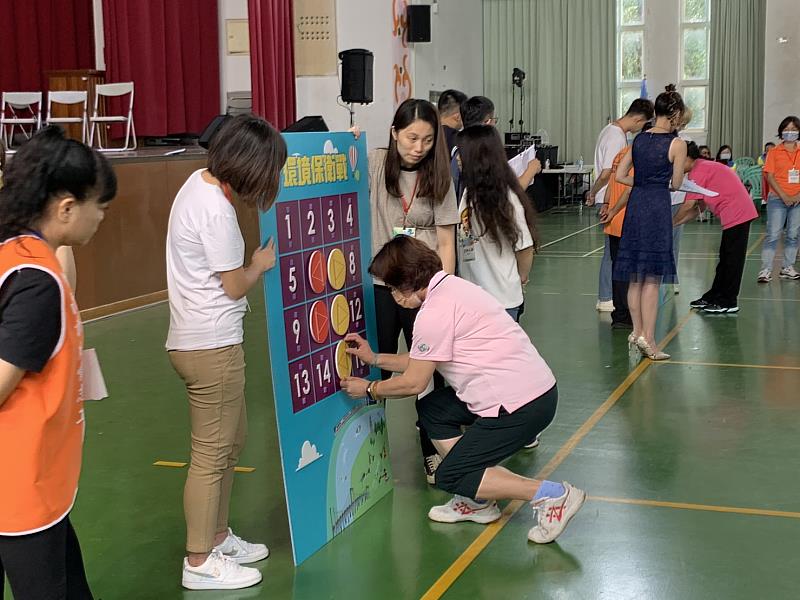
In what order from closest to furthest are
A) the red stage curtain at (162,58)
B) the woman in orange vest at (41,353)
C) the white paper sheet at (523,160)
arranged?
the woman in orange vest at (41,353), the white paper sheet at (523,160), the red stage curtain at (162,58)

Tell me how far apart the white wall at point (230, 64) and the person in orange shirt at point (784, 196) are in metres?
A: 7.31

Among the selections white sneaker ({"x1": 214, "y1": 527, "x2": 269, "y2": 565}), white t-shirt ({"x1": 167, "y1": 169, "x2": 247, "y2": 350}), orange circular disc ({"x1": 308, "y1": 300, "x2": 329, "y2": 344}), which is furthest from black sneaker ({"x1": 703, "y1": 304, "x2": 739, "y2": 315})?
white t-shirt ({"x1": 167, "y1": 169, "x2": 247, "y2": 350})

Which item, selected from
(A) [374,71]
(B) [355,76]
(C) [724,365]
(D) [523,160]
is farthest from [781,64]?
(C) [724,365]

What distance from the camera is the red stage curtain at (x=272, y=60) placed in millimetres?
12562

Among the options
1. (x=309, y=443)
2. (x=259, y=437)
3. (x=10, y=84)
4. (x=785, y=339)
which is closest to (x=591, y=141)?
(x=10, y=84)

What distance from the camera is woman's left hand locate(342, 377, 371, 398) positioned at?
11.5 ft

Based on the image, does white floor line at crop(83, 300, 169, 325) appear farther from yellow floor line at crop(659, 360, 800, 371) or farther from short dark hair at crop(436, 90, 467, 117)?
yellow floor line at crop(659, 360, 800, 371)

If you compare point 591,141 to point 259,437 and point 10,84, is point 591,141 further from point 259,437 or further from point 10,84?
point 259,437

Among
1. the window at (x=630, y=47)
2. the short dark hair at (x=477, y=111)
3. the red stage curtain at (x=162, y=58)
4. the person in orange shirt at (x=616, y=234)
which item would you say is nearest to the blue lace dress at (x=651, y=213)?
the person in orange shirt at (x=616, y=234)

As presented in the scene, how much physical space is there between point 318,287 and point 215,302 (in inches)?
21.4

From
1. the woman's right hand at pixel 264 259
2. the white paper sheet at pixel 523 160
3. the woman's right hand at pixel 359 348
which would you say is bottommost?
the woman's right hand at pixel 359 348

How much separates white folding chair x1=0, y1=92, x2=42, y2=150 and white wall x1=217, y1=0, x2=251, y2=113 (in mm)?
2444

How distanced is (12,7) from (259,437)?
9821mm

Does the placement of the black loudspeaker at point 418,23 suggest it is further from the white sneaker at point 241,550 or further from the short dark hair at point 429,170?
the white sneaker at point 241,550
